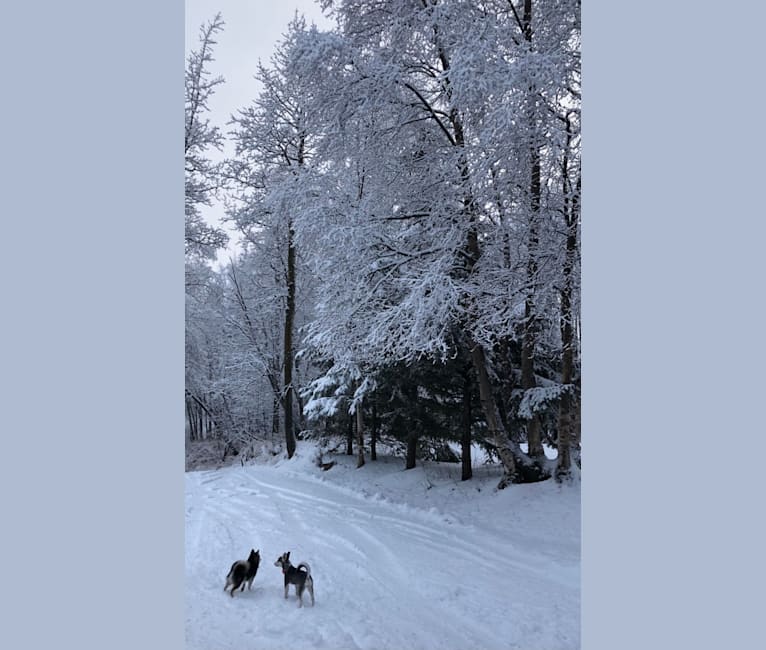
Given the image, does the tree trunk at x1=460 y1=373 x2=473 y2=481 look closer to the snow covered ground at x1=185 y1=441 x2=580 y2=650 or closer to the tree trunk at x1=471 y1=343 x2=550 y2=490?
the snow covered ground at x1=185 y1=441 x2=580 y2=650

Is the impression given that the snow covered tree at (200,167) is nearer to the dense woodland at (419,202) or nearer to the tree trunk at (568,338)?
the dense woodland at (419,202)

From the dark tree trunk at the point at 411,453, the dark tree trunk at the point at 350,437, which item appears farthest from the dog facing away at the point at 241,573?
the dark tree trunk at the point at 350,437

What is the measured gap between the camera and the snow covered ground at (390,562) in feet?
6.23

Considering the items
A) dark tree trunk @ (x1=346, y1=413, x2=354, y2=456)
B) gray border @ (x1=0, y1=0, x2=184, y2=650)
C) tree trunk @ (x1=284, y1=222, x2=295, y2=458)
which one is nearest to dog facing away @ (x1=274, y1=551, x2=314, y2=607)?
gray border @ (x1=0, y1=0, x2=184, y2=650)

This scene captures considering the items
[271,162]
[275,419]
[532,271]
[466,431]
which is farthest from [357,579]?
[275,419]

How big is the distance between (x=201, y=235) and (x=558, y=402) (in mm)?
3396

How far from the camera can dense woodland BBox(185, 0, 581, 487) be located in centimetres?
289

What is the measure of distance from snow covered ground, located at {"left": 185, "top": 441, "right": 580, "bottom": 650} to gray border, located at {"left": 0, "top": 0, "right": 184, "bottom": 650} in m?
0.95

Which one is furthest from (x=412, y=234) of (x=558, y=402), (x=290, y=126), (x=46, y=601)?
(x=46, y=601)

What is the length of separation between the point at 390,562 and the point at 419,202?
8.93 ft

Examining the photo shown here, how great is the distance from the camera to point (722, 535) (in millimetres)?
862

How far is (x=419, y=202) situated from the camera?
3971 mm

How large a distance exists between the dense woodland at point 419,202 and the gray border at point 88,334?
169 centimetres

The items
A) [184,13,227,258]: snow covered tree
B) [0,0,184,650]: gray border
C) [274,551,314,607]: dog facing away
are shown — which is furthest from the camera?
[184,13,227,258]: snow covered tree
